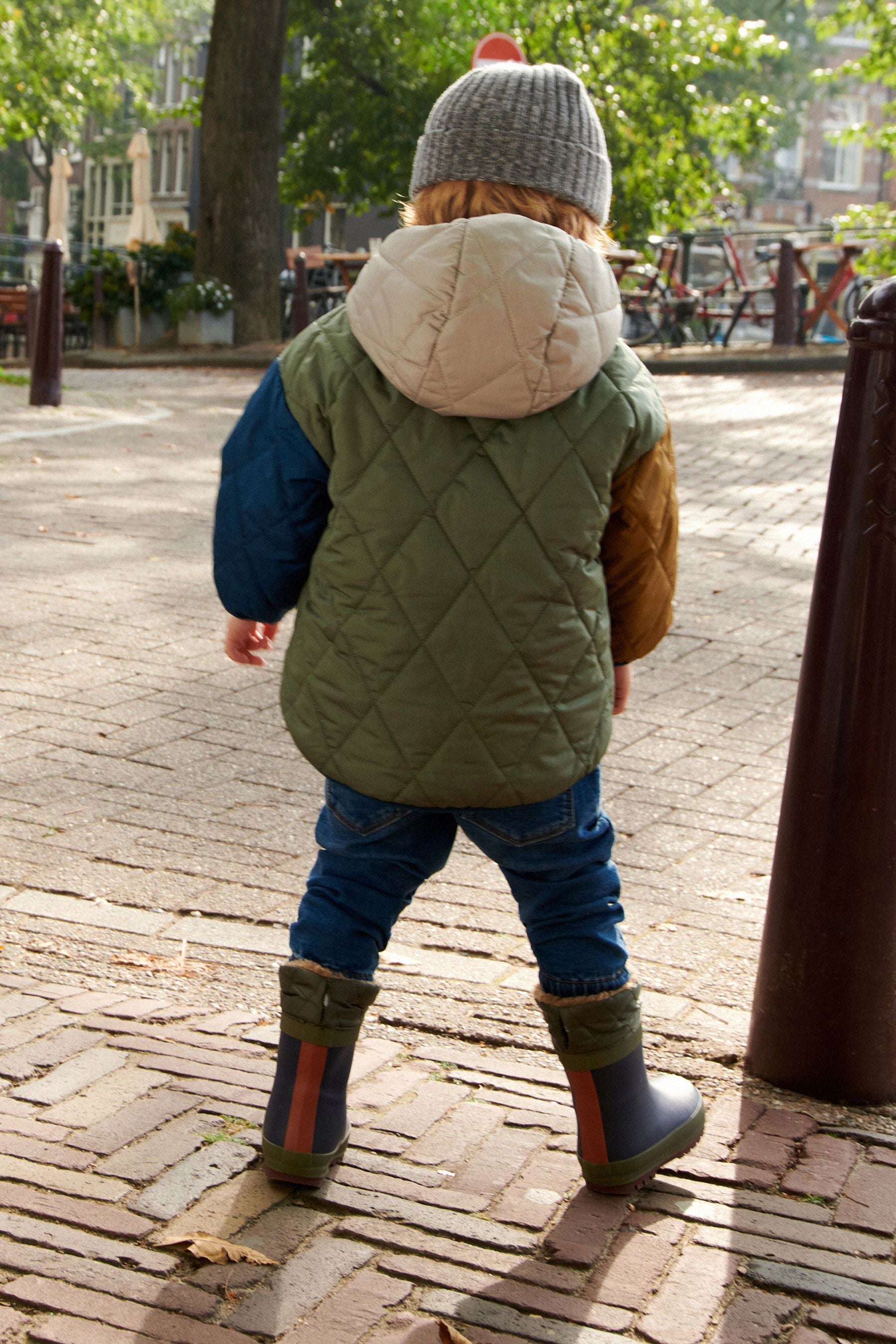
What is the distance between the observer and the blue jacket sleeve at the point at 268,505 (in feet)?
6.59

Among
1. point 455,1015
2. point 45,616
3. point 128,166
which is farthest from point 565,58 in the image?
point 128,166

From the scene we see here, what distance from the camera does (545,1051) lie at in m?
2.66

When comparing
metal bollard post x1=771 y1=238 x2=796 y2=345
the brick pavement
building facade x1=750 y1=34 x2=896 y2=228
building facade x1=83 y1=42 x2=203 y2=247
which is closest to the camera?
the brick pavement

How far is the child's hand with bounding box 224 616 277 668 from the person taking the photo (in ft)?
7.31

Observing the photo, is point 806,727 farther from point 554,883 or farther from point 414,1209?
point 414,1209

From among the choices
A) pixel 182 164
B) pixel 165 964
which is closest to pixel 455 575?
pixel 165 964

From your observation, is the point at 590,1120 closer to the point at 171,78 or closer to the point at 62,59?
the point at 62,59

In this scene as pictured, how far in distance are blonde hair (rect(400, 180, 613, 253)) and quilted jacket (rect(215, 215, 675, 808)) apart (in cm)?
7

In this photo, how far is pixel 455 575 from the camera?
1.94 meters

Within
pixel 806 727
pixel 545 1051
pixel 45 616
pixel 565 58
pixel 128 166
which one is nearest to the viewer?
pixel 806 727

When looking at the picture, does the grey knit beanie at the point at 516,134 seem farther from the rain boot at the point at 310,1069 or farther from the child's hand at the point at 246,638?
the rain boot at the point at 310,1069

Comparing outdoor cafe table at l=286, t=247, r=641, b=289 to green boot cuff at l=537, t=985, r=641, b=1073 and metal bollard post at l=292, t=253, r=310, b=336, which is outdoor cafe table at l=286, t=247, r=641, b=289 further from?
green boot cuff at l=537, t=985, r=641, b=1073

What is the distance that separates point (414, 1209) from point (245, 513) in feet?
→ 3.26

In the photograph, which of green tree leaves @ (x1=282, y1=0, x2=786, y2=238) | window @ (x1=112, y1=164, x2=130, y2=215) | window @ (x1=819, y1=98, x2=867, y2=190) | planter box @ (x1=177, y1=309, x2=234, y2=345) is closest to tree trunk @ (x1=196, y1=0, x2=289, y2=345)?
planter box @ (x1=177, y1=309, x2=234, y2=345)
